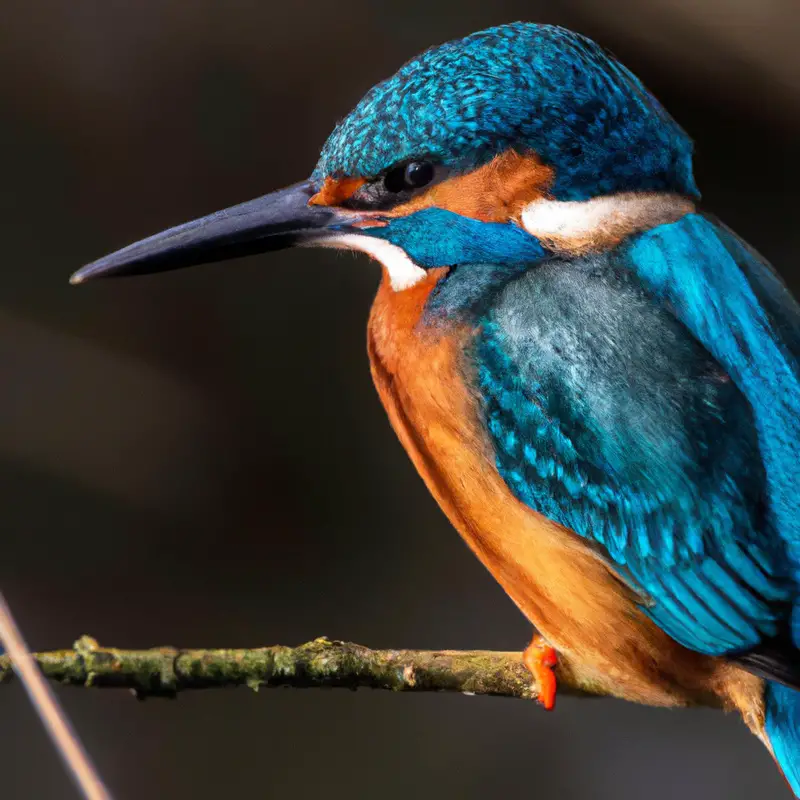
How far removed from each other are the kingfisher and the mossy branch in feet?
0.50

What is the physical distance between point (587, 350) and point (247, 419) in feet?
5.36

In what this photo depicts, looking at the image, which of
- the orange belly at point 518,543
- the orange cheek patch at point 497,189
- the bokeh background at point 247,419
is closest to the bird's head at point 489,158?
the orange cheek patch at point 497,189

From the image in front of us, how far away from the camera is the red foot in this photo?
5.16 ft

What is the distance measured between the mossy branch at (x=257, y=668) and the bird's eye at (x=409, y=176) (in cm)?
57

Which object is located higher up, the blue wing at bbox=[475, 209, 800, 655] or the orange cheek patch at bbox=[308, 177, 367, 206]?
the orange cheek patch at bbox=[308, 177, 367, 206]

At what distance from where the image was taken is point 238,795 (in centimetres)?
269

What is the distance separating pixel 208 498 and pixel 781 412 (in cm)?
179

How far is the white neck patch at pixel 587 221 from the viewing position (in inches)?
53.3

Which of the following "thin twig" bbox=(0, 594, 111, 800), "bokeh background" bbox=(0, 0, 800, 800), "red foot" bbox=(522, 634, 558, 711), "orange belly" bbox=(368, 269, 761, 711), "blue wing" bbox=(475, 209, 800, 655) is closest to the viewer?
"thin twig" bbox=(0, 594, 111, 800)

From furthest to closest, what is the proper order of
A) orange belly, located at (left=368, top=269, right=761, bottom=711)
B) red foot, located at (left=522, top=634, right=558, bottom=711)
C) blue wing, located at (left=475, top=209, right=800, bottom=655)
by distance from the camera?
red foot, located at (left=522, top=634, right=558, bottom=711) < orange belly, located at (left=368, top=269, right=761, bottom=711) < blue wing, located at (left=475, top=209, right=800, bottom=655)

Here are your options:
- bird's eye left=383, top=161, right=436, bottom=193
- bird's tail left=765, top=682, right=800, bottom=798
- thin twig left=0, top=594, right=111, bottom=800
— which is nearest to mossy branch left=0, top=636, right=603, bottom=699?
thin twig left=0, top=594, right=111, bottom=800

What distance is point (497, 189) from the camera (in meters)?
1.37

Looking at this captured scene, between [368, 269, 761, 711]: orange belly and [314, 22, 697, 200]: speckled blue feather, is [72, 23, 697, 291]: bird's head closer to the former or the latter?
[314, 22, 697, 200]: speckled blue feather

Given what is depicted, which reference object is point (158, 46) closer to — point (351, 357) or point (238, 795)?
point (351, 357)
